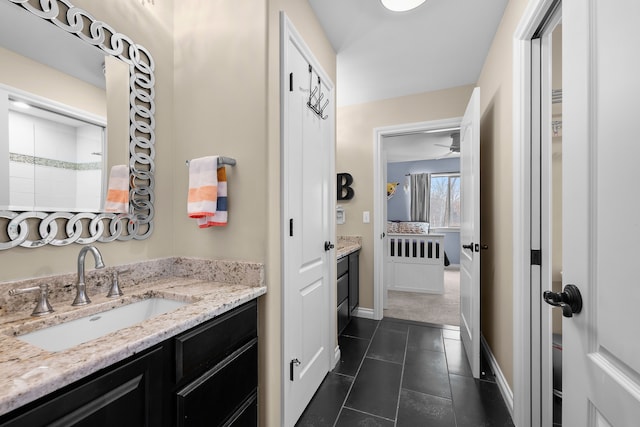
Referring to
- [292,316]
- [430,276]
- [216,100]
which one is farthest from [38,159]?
[430,276]

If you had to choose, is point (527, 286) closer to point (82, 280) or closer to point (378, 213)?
point (378, 213)

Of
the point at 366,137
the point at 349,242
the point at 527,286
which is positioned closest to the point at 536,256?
the point at 527,286

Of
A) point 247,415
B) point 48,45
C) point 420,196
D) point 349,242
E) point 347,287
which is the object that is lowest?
point 247,415

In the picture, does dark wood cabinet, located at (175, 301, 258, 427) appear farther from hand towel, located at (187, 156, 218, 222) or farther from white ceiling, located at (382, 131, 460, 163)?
white ceiling, located at (382, 131, 460, 163)

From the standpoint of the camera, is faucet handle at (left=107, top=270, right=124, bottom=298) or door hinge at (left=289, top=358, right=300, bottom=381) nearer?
faucet handle at (left=107, top=270, right=124, bottom=298)

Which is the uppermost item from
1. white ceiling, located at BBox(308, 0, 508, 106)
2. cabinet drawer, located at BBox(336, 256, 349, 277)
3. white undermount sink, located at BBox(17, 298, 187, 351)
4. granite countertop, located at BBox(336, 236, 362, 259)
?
white ceiling, located at BBox(308, 0, 508, 106)

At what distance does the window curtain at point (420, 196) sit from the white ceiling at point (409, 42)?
3.94 metres

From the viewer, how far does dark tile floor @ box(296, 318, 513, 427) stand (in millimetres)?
1556

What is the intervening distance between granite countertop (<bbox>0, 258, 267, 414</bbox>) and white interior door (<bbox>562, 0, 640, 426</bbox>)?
3.58ft

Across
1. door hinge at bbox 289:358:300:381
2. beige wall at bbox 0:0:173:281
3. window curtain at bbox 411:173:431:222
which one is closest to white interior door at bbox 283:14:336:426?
door hinge at bbox 289:358:300:381

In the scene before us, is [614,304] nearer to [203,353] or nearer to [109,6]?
[203,353]

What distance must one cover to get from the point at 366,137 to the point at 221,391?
2804 mm

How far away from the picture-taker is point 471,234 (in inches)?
79.7

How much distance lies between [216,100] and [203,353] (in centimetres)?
117
